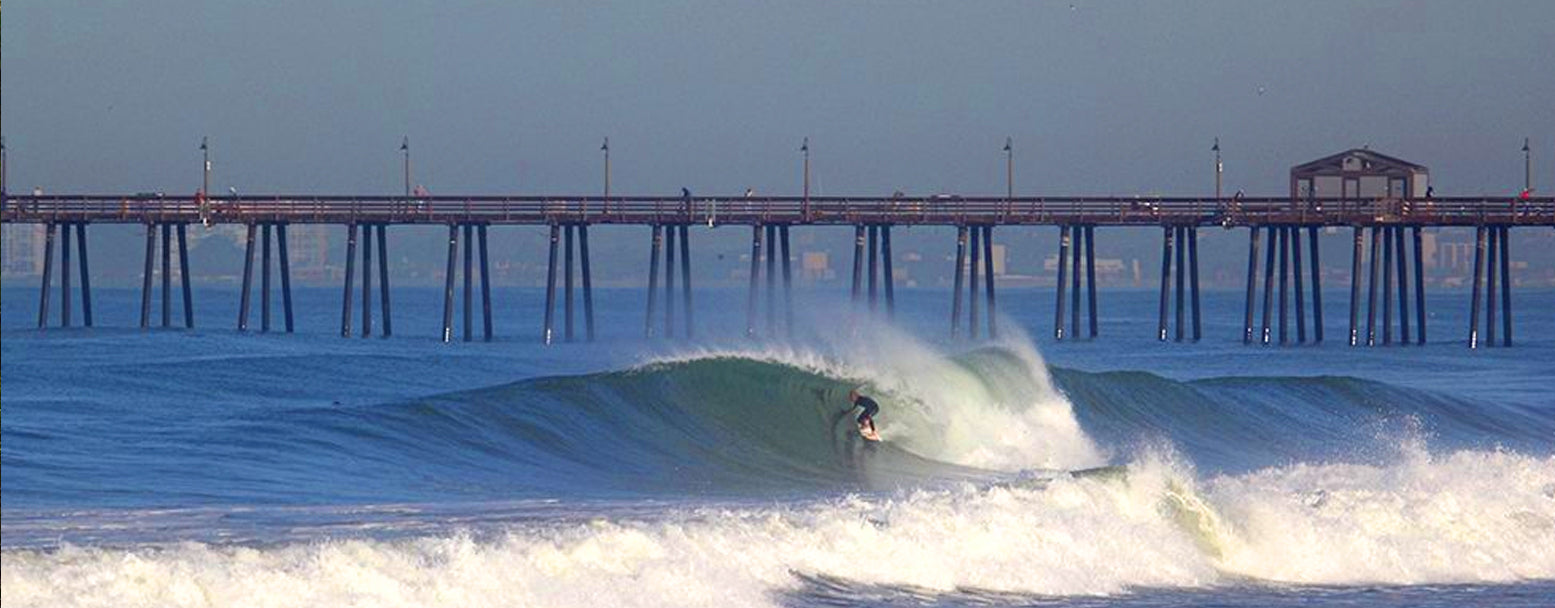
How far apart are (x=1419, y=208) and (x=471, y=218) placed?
71.5 ft

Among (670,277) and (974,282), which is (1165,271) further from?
(670,277)

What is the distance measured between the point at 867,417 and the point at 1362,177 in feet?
115

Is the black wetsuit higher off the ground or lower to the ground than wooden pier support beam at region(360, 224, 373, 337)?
lower

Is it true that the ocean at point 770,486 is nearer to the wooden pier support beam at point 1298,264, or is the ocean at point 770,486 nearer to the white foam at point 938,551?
the white foam at point 938,551

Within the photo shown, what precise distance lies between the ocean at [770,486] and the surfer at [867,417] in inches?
7.6

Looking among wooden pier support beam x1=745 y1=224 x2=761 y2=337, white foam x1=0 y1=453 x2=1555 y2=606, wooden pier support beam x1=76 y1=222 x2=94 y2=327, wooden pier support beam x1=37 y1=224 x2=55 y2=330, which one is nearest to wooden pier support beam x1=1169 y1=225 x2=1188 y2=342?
wooden pier support beam x1=745 y1=224 x2=761 y2=337

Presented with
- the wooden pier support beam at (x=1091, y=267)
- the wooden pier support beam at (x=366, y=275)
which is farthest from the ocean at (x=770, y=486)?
the wooden pier support beam at (x=1091, y=267)

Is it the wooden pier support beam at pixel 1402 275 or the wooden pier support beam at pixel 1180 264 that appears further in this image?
the wooden pier support beam at pixel 1402 275

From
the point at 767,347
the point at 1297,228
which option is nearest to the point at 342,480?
the point at 767,347

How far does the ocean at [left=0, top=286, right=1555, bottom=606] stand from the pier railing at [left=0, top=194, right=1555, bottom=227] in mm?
11803

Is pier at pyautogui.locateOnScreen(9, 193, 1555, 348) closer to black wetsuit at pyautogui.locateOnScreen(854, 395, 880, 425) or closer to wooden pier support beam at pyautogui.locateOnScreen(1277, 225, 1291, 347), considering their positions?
wooden pier support beam at pyautogui.locateOnScreen(1277, 225, 1291, 347)

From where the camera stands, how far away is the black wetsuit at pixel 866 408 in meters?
27.2

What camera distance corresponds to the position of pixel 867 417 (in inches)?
1070

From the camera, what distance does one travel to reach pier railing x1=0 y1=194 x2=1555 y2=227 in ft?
172
